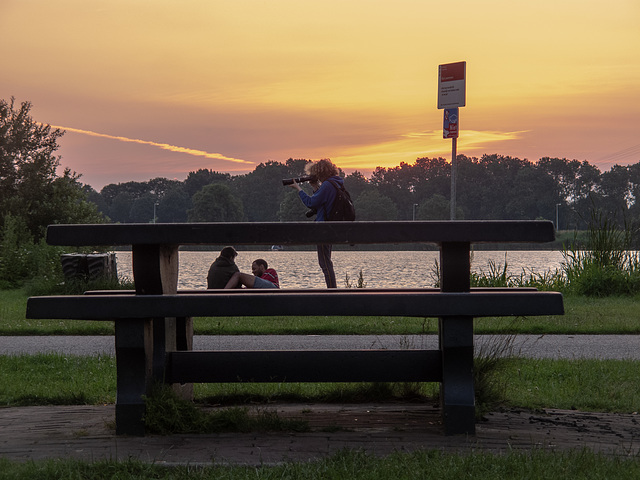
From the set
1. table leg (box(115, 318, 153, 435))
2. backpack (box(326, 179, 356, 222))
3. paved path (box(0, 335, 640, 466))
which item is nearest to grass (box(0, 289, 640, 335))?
backpack (box(326, 179, 356, 222))

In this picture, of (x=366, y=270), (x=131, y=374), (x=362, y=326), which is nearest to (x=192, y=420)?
(x=131, y=374)

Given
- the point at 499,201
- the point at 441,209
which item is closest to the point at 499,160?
the point at 499,201

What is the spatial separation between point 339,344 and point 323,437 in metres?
4.08

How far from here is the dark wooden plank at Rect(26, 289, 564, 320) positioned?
3.92 metres

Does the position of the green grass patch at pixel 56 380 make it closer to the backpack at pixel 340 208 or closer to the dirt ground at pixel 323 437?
the dirt ground at pixel 323 437

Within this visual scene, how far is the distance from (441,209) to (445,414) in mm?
101572

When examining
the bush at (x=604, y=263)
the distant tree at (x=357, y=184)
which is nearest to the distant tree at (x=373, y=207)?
the distant tree at (x=357, y=184)

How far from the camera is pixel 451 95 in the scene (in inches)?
543

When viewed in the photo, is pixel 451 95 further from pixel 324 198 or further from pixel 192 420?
pixel 192 420

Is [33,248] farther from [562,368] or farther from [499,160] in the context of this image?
[499,160]

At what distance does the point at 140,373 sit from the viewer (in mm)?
4160

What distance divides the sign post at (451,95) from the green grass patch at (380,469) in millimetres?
10371

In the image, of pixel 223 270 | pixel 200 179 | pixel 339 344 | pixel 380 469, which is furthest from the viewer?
pixel 200 179

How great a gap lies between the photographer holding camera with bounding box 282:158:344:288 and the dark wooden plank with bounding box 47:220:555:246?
21.5 ft
